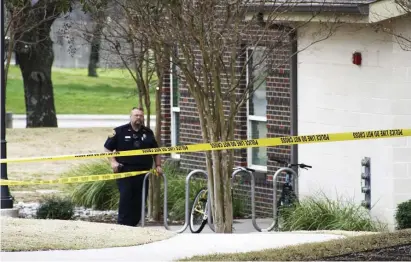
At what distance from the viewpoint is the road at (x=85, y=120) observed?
134ft

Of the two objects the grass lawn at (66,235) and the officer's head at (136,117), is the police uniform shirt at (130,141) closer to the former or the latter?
the officer's head at (136,117)

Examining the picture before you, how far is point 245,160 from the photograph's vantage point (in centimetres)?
2012

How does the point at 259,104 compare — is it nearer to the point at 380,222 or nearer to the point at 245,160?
the point at 245,160

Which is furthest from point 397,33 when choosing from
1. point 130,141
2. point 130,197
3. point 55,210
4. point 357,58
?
point 55,210

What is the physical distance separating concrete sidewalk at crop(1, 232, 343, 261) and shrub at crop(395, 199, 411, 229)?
71.7 inches

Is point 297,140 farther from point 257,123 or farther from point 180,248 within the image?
point 257,123

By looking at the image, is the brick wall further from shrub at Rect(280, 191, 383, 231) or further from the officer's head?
shrub at Rect(280, 191, 383, 231)

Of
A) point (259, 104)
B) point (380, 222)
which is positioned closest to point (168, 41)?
point (380, 222)

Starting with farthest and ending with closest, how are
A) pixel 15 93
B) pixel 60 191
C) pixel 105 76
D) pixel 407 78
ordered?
pixel 105 76, pixel 15 93, pixel 60 191, pixel 407 78

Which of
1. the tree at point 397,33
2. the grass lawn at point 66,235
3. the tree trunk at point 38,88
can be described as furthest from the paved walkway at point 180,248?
the tree trunk at point 38,88

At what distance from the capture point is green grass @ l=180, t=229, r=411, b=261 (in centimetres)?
1105

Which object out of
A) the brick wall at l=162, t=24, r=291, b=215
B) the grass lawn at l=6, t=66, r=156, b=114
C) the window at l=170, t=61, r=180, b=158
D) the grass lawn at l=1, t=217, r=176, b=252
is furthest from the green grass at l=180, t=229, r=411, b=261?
the grass lawn at l=6, t=66, r=156, b=114

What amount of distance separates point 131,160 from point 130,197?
1.69 feet

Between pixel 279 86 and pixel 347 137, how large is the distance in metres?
4.62
